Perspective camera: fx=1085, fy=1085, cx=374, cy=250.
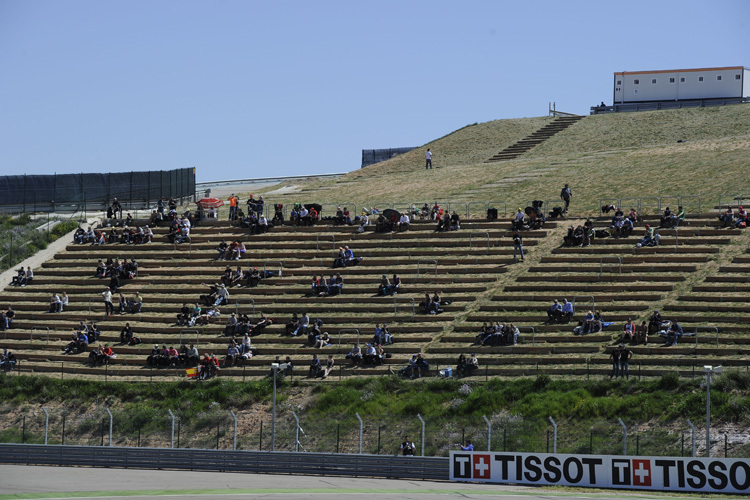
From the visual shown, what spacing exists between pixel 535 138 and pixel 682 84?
1451 cm

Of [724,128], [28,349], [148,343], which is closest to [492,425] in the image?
[148,343]

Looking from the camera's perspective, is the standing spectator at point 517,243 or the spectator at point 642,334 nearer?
the spectator at point 642,334

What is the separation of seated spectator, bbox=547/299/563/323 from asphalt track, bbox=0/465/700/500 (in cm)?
1342

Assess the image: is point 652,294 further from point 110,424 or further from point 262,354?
point 110,424

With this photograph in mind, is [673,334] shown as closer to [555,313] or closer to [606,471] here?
[555,313]

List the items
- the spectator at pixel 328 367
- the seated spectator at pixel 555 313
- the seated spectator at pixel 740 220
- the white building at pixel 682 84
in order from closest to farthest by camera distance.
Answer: the spectator at pixel 328 367 < the seated spectator at pixel 555 313 < the seated spectator at pixel 740 220 < the white building at pixel 682 84

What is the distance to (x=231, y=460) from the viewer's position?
1321 inches

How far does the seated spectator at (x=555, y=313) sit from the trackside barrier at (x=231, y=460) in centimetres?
1274

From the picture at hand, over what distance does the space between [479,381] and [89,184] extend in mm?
36977

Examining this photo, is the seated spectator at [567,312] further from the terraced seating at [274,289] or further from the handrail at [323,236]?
the handrail at [323,236]

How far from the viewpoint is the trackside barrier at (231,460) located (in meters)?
31.7

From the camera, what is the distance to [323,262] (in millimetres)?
51094

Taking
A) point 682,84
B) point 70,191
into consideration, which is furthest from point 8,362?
point 682,84

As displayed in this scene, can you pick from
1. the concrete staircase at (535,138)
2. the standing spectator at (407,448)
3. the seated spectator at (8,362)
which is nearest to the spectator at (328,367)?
the standing spectator at (407,448)
